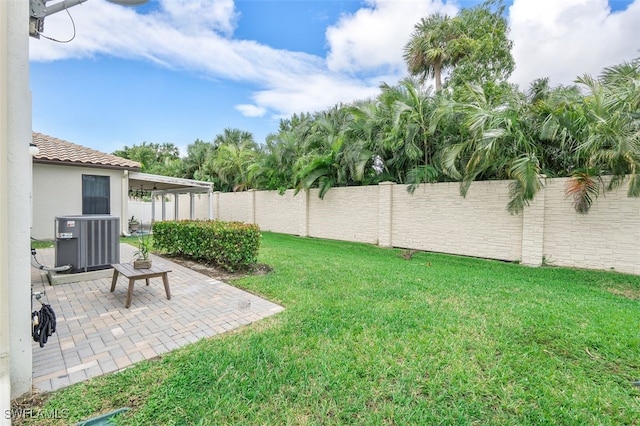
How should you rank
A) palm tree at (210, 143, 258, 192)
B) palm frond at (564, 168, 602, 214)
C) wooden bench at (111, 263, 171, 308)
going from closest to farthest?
1. wooden bench at (111, 263, 171, 308)
2. palm frond at (564, 168, 602, 214)
3. palm tree at (210, 143, 258, 192)

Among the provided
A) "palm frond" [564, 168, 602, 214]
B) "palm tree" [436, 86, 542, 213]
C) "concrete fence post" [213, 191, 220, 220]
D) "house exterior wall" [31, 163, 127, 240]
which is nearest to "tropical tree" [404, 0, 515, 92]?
"palm tree" [436, 86, 542, 213]

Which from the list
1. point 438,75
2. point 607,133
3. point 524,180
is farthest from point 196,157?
point 607,133

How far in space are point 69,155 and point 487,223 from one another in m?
14.0

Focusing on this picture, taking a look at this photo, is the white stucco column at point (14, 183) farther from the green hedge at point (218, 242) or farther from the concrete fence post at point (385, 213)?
the concrete fence post at point (385, 213)

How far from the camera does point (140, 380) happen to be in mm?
2656

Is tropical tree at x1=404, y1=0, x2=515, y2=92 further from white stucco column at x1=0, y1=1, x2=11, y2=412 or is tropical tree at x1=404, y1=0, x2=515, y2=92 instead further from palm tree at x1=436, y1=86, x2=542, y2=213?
white stucco column at x1=0, y1=1, x2=11, y2=412

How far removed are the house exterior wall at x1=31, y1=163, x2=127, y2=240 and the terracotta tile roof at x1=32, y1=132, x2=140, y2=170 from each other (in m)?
0.36

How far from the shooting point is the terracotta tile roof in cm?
992

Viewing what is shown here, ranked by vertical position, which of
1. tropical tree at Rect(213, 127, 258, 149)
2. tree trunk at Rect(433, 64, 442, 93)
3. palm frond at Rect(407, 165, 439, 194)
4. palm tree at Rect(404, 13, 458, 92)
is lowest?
palm frond at Rect(407, 165, 439, 194)

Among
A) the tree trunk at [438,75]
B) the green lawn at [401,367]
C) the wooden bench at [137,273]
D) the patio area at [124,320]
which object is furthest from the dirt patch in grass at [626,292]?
the tree trunk at [438,75]

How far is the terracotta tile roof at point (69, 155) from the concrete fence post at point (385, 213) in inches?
373

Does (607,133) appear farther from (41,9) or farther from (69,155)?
(69,155)

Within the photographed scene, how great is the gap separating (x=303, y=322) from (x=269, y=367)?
43.3 inches

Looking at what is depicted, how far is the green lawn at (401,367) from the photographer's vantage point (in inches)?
91.6
